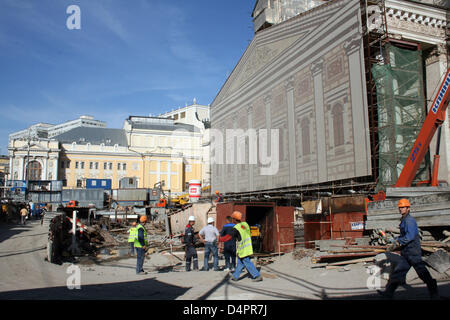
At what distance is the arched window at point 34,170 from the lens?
2466 inches

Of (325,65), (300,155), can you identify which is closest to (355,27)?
(325,65)

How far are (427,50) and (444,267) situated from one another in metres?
20.8

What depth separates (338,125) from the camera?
22.3 m

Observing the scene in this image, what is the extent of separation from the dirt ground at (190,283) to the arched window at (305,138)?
13.2m

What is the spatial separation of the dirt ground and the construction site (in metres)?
0.06

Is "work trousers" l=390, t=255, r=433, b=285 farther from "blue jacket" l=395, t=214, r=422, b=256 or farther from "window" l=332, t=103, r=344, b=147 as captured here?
"window" l=332, t=103, r=344, b=147

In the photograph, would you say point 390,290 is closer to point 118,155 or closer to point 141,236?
point 141,236

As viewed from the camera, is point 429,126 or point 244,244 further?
point 429,126

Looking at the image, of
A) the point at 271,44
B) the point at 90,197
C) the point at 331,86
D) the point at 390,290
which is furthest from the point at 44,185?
the point at 390,290

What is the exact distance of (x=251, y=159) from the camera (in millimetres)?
33125

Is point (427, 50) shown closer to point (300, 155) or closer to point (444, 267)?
point (300, 155)

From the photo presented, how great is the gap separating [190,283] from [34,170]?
2428 inches
